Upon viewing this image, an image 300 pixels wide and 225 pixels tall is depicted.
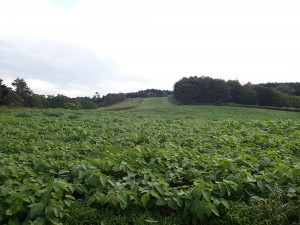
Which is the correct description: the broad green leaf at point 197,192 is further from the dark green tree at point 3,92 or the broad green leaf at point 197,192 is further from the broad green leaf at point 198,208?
the dark green tree at point 3,92

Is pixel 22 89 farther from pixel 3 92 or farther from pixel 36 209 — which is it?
pixel 36 209

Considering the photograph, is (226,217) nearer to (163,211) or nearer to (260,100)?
(163,211)

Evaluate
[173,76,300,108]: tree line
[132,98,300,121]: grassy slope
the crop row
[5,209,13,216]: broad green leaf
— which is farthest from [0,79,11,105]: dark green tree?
[5,209,13,216]: broad green leaf

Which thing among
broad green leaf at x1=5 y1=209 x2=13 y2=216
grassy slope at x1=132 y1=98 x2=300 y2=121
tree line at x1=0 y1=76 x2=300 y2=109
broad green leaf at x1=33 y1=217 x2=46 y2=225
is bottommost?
grassy slope at x1=132 y1=98 x2=300 y2=121

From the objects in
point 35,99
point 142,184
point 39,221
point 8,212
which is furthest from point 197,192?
point 35,99

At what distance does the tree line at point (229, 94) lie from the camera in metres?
59.8

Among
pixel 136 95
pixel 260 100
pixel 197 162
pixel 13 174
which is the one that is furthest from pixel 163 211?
pixel 136 95

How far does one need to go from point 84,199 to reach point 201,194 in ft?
6.66

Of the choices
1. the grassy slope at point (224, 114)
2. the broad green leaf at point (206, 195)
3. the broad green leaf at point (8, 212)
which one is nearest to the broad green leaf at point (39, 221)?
the broad green leaf at point (8, 212)

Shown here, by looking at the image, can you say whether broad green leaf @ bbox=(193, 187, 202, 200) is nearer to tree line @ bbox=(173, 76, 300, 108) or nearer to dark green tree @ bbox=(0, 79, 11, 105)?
dark green tree @ bbox=(0, 79, 11, 105)

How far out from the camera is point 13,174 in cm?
473

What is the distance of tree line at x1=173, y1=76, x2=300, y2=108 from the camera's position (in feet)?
196

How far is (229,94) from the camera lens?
64.1 metres

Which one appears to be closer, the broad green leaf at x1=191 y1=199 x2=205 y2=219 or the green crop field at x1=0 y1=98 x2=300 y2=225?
the broad green leaf at x1=191 y1=199 x2=205 y2=219
